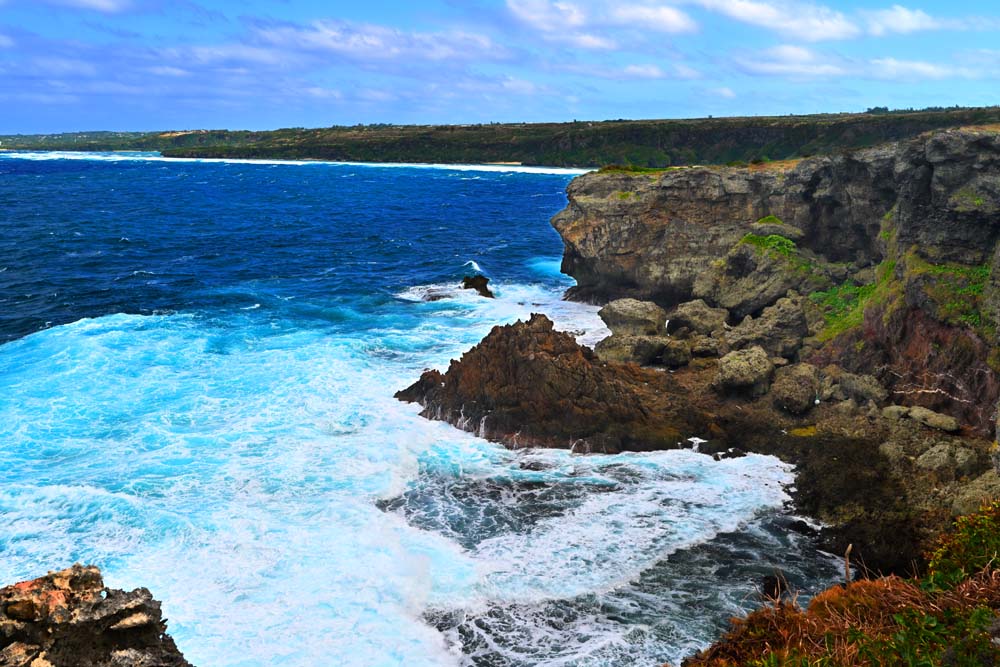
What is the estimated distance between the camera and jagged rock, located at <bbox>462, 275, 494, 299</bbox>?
145 feet

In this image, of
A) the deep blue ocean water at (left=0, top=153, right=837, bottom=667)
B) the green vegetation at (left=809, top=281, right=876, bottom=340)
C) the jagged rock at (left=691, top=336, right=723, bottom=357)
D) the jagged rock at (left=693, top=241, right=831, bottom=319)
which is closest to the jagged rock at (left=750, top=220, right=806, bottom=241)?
the jagged rock at (left=693, top=241, right=831, bottom=319)

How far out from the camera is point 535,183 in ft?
458

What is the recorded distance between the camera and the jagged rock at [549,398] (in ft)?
73.5

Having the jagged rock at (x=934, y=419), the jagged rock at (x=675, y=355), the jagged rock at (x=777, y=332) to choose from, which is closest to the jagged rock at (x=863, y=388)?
the jagged rock at (x=934, y=419)

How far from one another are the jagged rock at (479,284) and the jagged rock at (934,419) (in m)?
Result: 26.4

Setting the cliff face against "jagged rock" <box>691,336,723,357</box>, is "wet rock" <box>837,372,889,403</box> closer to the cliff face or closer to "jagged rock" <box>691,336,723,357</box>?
the cliff face

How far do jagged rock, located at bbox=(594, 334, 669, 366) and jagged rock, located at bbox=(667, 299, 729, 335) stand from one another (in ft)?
8.88

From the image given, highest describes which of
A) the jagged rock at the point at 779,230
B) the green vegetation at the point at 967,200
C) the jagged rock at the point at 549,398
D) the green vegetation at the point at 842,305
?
the green vegetation at the point at 967,200

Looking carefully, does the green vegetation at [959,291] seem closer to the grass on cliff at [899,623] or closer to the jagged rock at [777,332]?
the jagged rock at [777,332]

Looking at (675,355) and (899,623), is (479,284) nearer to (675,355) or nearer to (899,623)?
(675,355)

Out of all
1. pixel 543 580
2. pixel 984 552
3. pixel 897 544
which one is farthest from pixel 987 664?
pixel 897 544

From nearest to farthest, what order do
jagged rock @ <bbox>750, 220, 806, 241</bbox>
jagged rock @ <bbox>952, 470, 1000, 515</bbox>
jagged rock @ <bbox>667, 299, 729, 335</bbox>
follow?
1. jagged rock @ <bbox>952, 470, 1000, 515</bbox>
2. jagged rock @ <bbox>667, 299, 729, 335</bbox>
3. jagged rock @ <bbox>750, 220, 806, 241</bbox>

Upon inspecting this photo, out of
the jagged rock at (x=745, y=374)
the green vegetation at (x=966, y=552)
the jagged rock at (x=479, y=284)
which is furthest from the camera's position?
the jagged rock at (x=479, y=284)

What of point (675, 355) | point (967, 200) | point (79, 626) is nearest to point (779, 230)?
point (675, 355)
